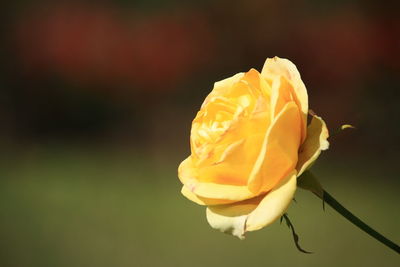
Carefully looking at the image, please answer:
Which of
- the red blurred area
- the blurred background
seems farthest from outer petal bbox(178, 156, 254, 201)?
the red blurred area

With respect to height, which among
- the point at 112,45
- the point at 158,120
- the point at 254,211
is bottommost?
the point at 158,120

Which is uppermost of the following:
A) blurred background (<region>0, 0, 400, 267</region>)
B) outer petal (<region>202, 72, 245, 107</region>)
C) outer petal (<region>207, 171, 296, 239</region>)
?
outer petal (<region>202, 72, 245, 107</region>)

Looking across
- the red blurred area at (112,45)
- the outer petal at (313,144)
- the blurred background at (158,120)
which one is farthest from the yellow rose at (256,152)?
the red blurred area at (112,45)

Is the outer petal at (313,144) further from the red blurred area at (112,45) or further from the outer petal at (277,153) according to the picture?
the red blurred area at (112,45)

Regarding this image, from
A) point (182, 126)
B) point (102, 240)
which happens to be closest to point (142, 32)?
point (182, 126)

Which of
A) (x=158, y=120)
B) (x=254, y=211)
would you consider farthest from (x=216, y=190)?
(x=158, y=120)

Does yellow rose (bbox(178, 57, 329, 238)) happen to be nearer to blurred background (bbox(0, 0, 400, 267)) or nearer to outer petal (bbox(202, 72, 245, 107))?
outer petal (bbox(202, 72, 245, 107))

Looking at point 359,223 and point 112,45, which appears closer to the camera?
point 359,223

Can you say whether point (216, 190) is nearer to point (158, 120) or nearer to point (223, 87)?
point (223, 87)
